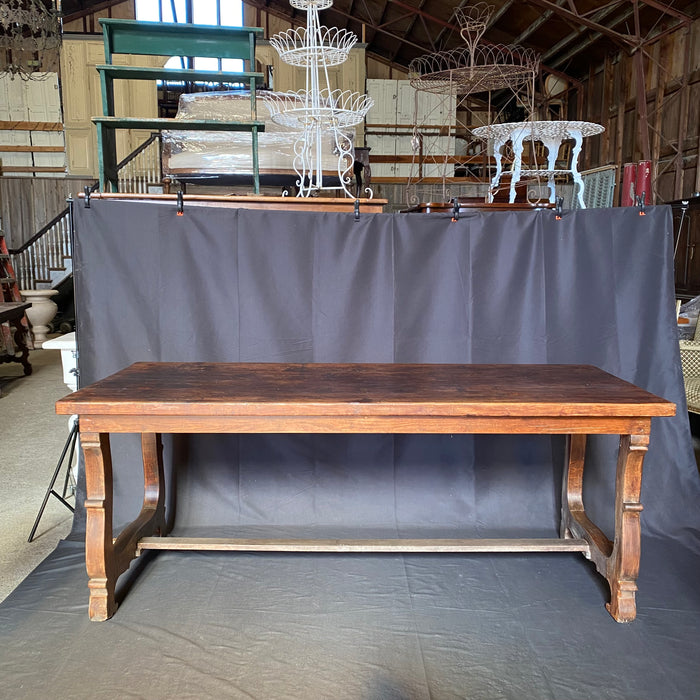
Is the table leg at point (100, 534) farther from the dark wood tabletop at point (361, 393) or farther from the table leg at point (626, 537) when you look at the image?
the table leg at point (626, 537)

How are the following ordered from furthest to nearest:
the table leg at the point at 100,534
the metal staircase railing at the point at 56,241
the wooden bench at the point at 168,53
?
the metal staircase railing at the point at 56,241 < the wooden bench at the point at 168,53 < the table leg at the point at 100,534

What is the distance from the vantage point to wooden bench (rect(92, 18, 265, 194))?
2852 mm

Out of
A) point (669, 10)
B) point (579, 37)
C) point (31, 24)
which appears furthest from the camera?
point (579, 37)

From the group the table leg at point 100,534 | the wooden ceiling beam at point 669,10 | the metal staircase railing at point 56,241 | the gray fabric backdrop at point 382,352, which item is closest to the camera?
the table leg at point 100,534

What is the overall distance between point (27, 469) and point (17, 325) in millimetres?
3551

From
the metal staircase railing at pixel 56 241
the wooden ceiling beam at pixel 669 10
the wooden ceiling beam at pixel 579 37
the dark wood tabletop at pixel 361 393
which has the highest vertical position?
the wooden ceiling beam at pixel 579 37

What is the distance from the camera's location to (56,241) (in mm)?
9188

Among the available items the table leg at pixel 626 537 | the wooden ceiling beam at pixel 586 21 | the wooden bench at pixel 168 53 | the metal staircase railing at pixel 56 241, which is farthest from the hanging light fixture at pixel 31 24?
the wooden ceiling beam at pixel 586 21

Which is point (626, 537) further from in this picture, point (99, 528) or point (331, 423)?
point (99, 528)

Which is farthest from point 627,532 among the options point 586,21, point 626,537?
point 586,21

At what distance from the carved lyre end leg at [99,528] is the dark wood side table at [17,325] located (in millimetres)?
4282

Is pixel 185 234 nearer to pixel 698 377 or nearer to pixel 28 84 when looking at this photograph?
pixel 698 377

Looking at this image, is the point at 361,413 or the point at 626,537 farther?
the point at 626,537

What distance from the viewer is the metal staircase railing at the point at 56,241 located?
891 centimetres
